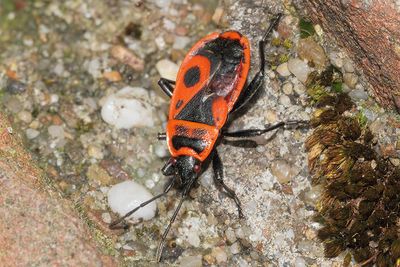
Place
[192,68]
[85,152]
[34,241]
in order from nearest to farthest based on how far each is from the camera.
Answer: [34,241] → [192,68] → [85,152]

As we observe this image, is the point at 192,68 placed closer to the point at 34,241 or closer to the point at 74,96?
the point at 74,96

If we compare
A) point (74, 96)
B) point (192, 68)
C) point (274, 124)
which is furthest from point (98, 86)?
point (274, 124)

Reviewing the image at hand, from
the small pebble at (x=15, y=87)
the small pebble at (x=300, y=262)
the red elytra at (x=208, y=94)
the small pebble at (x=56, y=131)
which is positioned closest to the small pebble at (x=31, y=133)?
the small pebble at (x=56, y=131)

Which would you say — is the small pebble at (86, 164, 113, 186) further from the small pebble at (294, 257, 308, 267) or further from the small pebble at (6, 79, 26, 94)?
the small pebble at (294, 257, 308, 267)

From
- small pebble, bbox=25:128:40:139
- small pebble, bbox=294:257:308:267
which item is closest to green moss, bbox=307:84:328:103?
small pebble, bbox=294:257:308:267

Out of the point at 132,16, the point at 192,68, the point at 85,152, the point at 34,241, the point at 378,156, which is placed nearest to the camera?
the point at 34,241

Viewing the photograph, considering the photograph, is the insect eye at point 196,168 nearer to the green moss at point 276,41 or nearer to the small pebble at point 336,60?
the green moss at point 276,41

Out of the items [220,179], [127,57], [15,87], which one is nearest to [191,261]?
Answer: [220,179]
